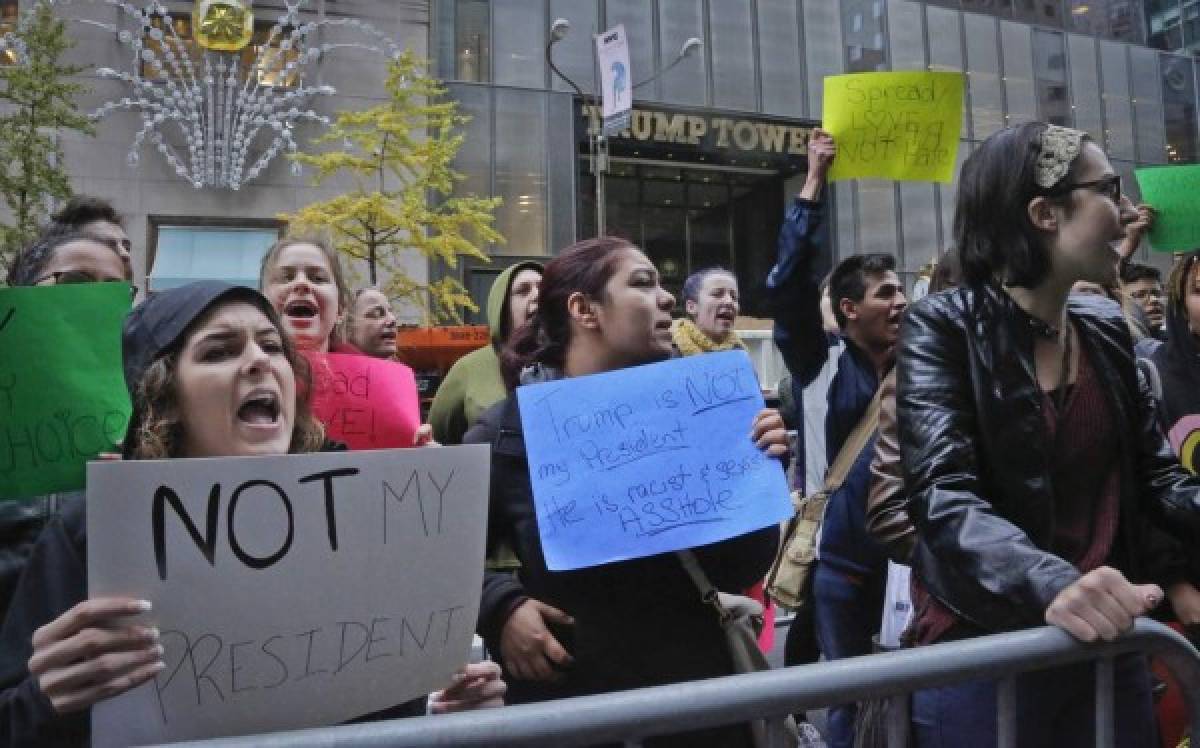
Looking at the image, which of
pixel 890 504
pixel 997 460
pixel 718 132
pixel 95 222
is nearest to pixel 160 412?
pixel 997 460

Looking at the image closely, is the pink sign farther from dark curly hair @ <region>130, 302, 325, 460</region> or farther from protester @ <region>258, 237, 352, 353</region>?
dark curly hair @ <region>130, 302, 325, 460</region>

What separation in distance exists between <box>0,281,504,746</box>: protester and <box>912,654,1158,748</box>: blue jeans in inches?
35.3

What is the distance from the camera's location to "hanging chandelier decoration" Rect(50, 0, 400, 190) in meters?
19.2

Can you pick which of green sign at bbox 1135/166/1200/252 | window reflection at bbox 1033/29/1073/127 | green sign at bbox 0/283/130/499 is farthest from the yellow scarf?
window reflection at bbox 1033/29/1073/127

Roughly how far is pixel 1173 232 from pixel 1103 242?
2.90m

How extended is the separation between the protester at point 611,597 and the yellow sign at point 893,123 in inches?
52.6

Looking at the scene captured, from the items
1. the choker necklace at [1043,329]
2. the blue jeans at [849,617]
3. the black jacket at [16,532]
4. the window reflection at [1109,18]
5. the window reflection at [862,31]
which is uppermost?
the window reflection at [1109,18]

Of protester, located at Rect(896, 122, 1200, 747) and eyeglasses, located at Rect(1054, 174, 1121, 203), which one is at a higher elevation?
eyeglasses, located at Rect(1054, 174, 1121, 203)

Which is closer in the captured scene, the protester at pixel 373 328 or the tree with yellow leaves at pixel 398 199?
the protester at pixel 373 328

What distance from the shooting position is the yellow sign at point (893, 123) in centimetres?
338

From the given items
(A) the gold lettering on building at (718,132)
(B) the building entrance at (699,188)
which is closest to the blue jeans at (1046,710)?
(B) the building entrance at (699,188)

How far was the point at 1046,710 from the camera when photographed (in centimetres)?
178

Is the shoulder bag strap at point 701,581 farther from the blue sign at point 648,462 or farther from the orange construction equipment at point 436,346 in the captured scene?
the orange construction equipment at point 436,346

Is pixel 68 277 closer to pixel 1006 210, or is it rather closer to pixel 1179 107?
pixel 1006 210
